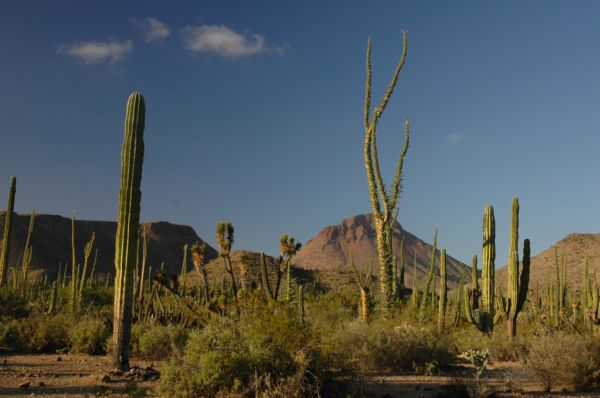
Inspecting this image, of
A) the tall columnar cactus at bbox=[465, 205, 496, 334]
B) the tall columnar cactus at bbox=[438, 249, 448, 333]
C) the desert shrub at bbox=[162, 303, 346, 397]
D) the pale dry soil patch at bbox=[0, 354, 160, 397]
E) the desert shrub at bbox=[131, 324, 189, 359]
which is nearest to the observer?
the desert shrub at bbox=[162, 303, 346, 397]

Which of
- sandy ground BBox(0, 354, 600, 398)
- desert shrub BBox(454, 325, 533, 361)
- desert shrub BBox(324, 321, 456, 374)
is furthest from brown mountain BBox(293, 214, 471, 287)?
sandy ground BBox(0, 354, 600, 398)

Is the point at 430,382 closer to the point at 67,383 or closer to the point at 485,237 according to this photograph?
the point at 67,383

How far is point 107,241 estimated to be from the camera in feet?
289

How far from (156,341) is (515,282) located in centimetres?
1099

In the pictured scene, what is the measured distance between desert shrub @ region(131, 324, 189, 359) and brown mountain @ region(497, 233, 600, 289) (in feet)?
169

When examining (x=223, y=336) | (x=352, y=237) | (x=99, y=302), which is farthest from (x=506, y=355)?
(x=352, y=237)

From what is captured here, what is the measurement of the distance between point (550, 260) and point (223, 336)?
69.4 m

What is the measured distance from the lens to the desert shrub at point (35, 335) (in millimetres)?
17625

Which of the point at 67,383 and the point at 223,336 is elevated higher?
the point at 223,336

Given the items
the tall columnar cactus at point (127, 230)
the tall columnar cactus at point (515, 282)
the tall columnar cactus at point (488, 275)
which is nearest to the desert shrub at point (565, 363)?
the tall columnar cactus at point (515, 282)

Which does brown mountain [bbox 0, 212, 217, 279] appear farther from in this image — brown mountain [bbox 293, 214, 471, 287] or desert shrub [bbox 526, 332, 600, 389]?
desert shrub [bbox 526, 332, 600, 389]

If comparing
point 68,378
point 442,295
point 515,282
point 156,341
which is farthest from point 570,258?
point 68,378

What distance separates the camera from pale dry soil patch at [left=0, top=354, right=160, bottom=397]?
10586 mm

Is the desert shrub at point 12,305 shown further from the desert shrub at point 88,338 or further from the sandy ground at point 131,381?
the sandy ground at point 131,381
